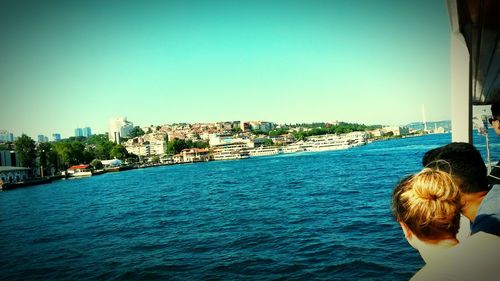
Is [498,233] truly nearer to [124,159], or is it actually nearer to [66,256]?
[66,256]

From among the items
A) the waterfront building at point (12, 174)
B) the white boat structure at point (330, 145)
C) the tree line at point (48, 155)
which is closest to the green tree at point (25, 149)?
the tree line at point (48, 155)

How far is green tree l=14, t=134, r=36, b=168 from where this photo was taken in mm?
75750

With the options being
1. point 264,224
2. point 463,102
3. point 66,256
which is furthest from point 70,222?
point 463,102

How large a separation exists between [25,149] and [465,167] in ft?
295

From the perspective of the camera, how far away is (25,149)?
76.3 metres

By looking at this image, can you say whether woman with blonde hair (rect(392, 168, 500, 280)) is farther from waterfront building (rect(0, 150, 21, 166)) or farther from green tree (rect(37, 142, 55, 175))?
waterfront building (rect(0, 150, 21, 166))

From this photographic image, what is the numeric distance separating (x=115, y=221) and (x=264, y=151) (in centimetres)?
9398

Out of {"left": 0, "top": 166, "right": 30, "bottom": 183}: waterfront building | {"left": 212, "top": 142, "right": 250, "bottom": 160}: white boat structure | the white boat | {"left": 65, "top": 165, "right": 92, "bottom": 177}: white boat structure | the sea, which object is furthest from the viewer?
{"left": 212, "top": 142, "right": 250, "bottom": 160}: white boat structure

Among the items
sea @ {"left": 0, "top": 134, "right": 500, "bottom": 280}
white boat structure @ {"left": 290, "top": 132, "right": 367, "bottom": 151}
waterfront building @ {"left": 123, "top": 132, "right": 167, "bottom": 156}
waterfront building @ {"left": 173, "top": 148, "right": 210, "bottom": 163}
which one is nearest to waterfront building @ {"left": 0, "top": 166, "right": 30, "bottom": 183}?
waterfront building @ {"left": 173, "top": 148, "right": 210, "bottom": 163}

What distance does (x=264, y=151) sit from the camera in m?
114

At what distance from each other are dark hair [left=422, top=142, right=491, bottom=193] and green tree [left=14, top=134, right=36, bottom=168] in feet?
292

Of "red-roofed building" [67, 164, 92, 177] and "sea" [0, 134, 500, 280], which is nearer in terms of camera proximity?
"sea" [0, 134, 500, 280]

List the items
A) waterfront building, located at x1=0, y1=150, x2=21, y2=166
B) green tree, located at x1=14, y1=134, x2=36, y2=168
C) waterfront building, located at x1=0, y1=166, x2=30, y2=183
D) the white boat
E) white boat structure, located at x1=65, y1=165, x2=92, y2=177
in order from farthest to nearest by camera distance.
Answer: the white boat, white boat structure, located at x1=65, y1=165, x2=92, y2=177, waterfront building, located at x1=0, y1=150, x2=21, y2=166, green tree, located at x1=14, y1=134, x2=36, y2=168, waterfront building, located at x1=0, y1=166, x2=30, y2=183

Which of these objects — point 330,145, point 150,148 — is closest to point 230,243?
point 330,145
